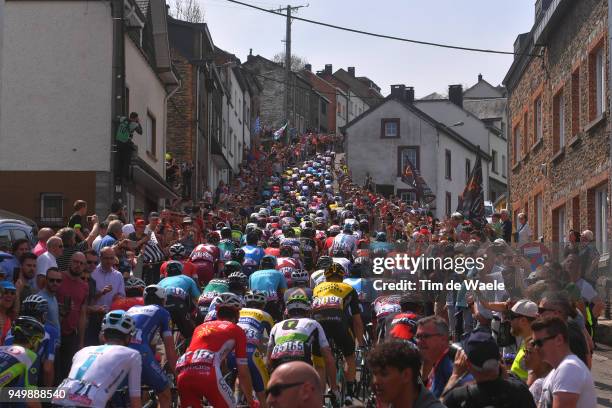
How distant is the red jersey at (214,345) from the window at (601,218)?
43.7 ft

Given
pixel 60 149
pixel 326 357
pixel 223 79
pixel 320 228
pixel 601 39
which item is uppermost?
pixel 223 79

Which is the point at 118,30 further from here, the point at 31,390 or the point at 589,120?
the point at 31,390

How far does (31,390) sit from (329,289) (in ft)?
17.9

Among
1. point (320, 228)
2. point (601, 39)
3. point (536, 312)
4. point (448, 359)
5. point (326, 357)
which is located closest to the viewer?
point (448, 359)

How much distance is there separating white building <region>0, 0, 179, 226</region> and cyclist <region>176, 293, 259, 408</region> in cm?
1638

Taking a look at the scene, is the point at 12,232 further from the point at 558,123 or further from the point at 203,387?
the point at 558,123

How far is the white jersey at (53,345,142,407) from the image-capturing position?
326 inches

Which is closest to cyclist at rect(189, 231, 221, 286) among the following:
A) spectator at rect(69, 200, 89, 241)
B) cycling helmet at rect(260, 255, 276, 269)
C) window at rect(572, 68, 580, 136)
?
cycling helmet at rect(260, 255, 276, 269)

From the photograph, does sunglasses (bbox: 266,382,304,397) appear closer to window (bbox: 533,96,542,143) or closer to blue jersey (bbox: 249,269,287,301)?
blue jersey (bbox: 249,269,287,301)

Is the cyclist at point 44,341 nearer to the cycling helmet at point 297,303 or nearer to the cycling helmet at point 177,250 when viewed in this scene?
the cycling helmet at point 297,303

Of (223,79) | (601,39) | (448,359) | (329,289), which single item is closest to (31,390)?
(448,359)

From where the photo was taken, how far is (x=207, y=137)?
1857 inches

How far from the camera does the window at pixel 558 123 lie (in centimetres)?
2680

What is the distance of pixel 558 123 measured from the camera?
2708 cm
